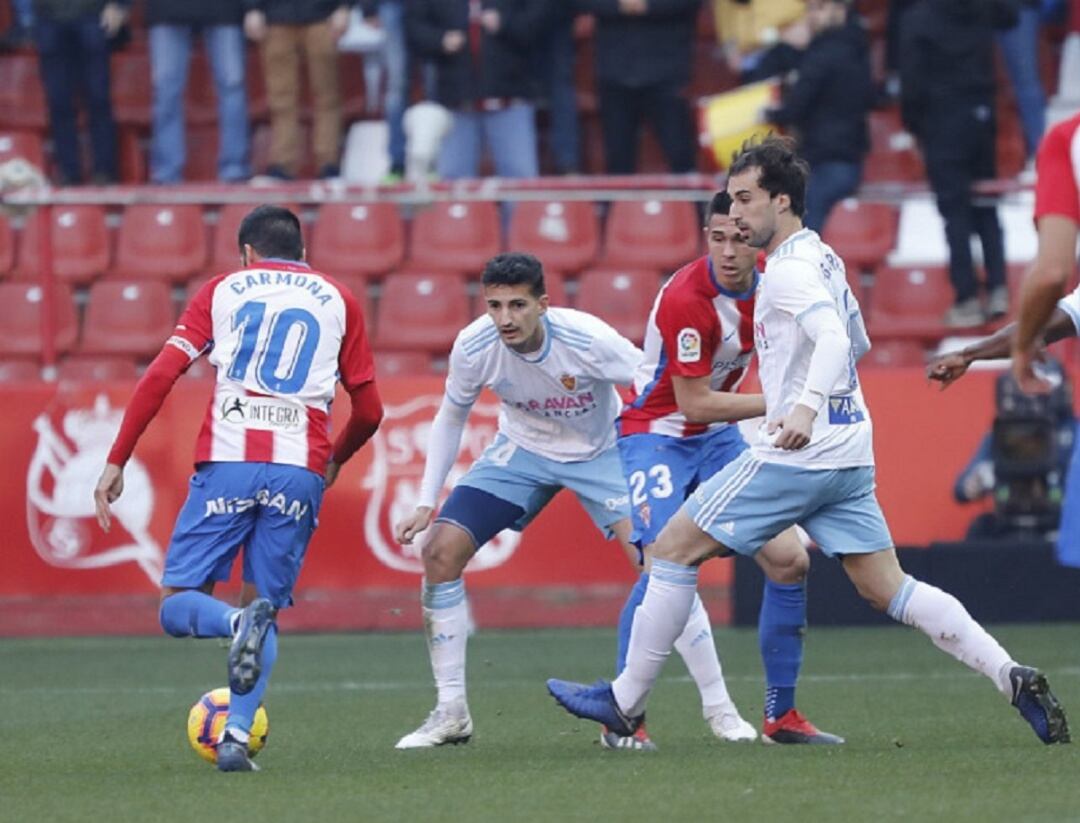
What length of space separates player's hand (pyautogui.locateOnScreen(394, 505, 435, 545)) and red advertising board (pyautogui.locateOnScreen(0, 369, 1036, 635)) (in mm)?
5280

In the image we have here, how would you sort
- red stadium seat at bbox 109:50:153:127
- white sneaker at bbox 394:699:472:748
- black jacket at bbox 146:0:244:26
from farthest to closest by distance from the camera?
red stadium seat at bbox 109:50:153:127 < black jacket at bbox 146:0:244:26 < white sneaker at bbox 394:699:472:748

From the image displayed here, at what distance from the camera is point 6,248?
15.7 metres

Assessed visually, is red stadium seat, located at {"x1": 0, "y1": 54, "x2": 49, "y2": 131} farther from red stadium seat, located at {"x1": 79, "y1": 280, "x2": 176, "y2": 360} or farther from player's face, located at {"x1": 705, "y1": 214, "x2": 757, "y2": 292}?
player's face, located at {"x1": 705, "y1": 214, "x2": 757, "y2": 292}

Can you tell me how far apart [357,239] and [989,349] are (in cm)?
920

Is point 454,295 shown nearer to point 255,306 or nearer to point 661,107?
point 661,107

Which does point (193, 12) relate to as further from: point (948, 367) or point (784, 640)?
point (948, 367)

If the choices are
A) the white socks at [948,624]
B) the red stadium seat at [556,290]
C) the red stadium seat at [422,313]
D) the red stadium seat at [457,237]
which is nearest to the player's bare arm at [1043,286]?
the white socks at [948,624]

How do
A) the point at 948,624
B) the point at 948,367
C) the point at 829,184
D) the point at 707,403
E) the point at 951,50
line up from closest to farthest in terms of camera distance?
the point at 948,367 → the point at 948,624 → the point at 707,403 → the point at 951,50 → the point at 829,184

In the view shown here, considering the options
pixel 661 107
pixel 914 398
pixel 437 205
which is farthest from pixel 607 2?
pixel 914 398

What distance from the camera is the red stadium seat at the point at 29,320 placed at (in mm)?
14977

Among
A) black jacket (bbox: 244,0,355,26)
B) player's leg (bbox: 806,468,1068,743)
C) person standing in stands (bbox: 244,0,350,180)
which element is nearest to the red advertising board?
person standing in stands (bbox: 244,0,350,180)

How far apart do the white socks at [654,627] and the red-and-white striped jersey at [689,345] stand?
0.78 m

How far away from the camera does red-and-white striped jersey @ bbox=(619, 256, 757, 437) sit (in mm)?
8023

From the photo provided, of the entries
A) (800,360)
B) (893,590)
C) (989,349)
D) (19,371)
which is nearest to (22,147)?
(19,371)
